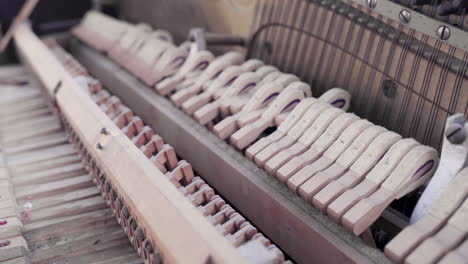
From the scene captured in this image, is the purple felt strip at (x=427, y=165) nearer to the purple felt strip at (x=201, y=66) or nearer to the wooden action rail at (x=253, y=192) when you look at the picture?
the wooden action rail at (x=253, y=192)

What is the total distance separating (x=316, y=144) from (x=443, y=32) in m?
0.65

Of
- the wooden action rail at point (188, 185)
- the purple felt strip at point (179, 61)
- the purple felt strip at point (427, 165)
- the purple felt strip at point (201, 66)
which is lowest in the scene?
the wooden action rail at point (188, 185)

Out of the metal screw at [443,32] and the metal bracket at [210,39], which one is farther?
the metal bracket at [210,39]

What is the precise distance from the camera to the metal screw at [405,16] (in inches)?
83.0

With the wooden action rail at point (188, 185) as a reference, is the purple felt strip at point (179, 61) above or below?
above

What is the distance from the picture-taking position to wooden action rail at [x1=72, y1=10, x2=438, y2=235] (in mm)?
1809

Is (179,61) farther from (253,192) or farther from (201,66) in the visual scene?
(253,192)

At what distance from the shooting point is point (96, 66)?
3775 millimetres

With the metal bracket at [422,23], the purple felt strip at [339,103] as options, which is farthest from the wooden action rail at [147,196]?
the metal bracket at [422,23]

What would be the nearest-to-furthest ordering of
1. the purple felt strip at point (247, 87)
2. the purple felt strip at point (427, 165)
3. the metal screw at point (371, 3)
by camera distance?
the purple felt strip at point (427, 165) → the metal screw at point (371, 3) → the purple felt strip at point (247, 87)

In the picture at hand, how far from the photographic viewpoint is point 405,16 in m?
2.12

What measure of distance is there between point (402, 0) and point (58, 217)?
185 cm

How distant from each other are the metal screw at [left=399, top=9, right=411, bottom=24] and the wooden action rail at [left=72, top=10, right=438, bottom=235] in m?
0.43

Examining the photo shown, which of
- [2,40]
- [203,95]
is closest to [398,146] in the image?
[203,95]
